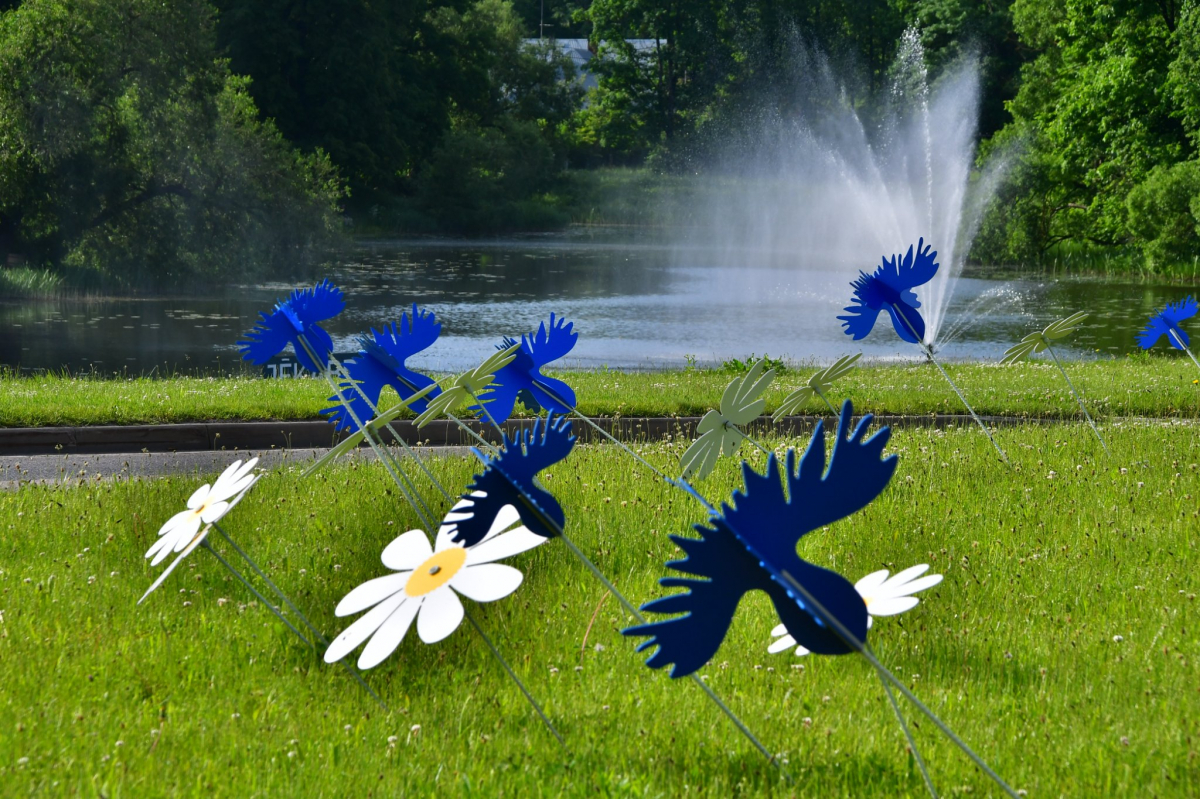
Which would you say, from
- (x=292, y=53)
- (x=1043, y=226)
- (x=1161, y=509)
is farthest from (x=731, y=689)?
(x=292, y=53)

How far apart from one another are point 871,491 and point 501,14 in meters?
60.5

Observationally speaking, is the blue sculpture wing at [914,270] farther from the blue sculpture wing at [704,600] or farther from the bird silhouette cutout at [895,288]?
the blue sculpture wing at [704,600]

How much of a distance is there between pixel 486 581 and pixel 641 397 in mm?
7650

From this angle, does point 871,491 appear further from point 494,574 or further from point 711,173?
point 711,173

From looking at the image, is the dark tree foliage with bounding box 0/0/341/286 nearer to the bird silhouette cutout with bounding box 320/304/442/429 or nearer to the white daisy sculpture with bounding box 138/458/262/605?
the bird silhouette cutout with bounding box 320/304/442/429

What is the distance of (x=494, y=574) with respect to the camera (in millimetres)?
2656

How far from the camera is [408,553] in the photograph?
305 centimetres

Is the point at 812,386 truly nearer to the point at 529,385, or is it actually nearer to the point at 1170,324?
the point at 529,385

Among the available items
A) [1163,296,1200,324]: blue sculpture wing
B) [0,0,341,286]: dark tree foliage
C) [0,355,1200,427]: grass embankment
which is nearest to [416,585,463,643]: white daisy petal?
[1163,296,1200,324]: blue sculpture wing

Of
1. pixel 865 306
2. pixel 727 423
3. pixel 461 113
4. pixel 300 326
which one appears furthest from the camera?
pixel 461 113

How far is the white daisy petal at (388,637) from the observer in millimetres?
2588

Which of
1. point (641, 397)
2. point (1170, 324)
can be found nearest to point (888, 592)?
point (1170, 324)

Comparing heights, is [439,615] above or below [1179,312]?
below

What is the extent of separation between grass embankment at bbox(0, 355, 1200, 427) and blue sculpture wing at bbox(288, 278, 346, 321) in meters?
4.84
